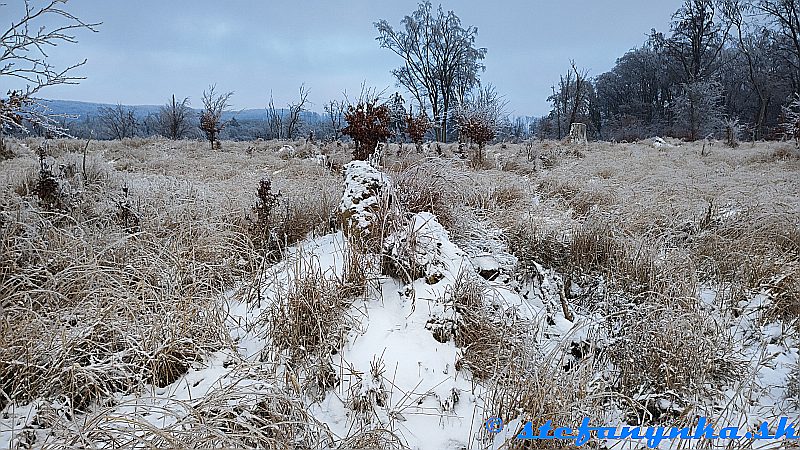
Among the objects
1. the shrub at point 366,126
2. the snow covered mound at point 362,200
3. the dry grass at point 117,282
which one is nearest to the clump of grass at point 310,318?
the dry grass at point 117,282

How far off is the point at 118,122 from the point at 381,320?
3326 centimetres

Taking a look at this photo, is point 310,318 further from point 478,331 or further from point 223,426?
point 478,331

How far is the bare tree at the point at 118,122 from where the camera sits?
2736 centimetres

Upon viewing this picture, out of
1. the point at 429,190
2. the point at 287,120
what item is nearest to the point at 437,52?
the point at 287,120

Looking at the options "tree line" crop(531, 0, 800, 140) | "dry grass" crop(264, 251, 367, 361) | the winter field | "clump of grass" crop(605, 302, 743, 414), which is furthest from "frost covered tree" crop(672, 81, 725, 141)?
"dry grass" crop(264, 251, 367, 361)

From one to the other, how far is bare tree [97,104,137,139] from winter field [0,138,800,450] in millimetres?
27722

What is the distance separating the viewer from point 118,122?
2905 cm

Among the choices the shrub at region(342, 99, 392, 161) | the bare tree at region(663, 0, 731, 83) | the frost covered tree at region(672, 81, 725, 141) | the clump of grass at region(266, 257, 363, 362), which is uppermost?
the bare tree at region(663, 0, 731, 83)

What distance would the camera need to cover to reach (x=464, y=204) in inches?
193

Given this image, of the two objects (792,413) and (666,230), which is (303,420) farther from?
(666,230)

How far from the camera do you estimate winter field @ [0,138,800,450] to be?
1899mm

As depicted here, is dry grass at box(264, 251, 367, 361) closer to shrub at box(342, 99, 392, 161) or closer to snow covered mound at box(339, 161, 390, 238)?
snow covered mound at box(339, 161, 390, 238)

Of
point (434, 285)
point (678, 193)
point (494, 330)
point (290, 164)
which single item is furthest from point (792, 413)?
point (290, 164)

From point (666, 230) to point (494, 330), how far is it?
2.54 metres
